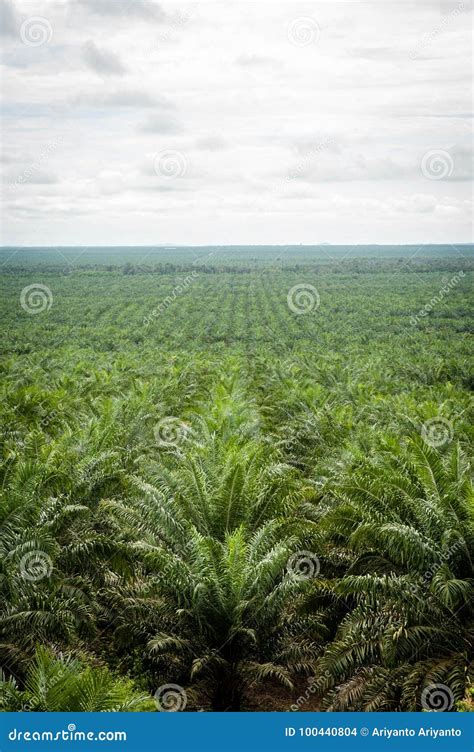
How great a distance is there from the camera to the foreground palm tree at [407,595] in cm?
1035

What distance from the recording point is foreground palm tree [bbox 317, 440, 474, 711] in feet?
34.0

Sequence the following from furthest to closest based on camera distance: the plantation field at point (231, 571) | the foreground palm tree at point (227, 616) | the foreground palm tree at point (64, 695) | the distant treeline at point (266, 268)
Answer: the distant treeline at point (266, 268)
the foreground palm tree at point (227, 616)
the plantation field at point (231, 571)
the foreground palm tree at point (64, 695)

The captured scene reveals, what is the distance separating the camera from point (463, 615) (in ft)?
36.5

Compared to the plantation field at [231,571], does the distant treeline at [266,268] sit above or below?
above

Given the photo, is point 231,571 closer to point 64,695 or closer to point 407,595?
point 407,595

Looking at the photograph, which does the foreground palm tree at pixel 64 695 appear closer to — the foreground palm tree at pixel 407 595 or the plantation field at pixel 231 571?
the plantation field at pixel 231 571

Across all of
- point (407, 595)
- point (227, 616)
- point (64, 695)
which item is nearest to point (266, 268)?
point (407, 595)

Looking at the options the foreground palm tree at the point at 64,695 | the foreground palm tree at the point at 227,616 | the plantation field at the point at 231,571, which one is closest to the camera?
the foreground palm tree at the point at 64,695

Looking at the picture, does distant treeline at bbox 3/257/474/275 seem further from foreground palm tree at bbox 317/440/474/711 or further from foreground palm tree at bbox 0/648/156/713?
foreground palm tree at bbox 0/648/156/713

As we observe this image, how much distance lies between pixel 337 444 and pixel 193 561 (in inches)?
374

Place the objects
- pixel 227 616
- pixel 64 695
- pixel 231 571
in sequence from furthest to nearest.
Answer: pixel 227 616 < pixel 231 571 < pixel 64 695

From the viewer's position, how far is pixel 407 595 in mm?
10969

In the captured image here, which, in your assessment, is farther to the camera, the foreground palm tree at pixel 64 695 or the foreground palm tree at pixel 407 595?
the foreground palm tree at pixel 407 595

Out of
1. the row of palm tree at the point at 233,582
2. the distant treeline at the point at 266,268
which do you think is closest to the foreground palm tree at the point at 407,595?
the row of palm tree at the point at 233,582
